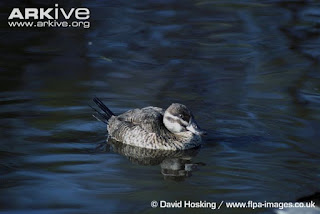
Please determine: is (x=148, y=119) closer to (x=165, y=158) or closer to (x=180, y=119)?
(x=180, y=119)

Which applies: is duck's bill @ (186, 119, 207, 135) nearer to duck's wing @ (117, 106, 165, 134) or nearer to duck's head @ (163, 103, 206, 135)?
duck's head @ (163, 103, 206, 135)

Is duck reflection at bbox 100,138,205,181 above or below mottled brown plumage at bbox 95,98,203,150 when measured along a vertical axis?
below

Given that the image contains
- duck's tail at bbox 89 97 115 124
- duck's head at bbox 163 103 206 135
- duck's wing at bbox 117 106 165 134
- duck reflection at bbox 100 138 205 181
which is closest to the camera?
duck reflection at bbox 100 138 205 181

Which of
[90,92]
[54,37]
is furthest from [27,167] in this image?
[54,37]

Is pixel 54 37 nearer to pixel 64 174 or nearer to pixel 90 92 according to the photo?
pixel 90 92

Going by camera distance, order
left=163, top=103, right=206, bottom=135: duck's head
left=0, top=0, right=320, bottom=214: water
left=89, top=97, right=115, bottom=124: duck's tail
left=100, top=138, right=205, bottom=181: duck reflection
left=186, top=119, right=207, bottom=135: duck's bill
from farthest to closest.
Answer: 1. left=89, top=97, right=115, bottom=124: duck's tail
2. left=163, top=103, right=206, bottom=135: duck's head
3. left=186, top=119, right=207, bottom=135: duck's bill
4. left=100, top=138, right=205, bottom=181: duck reflection
5. left=0, top=0, right=320, bottom=214: water

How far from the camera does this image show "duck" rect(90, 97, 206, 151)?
10094mm

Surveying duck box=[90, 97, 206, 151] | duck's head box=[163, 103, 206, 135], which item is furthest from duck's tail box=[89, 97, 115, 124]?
duck's head box=[163, 103, 206, 135]

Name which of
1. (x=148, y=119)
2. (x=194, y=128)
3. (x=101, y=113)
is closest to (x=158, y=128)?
(x=148, y=119)

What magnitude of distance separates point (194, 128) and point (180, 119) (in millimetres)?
236

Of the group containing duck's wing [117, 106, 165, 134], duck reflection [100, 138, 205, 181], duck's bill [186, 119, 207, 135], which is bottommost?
duck reflection [100, 138, 205, 181]

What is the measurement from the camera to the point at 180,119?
1012cm

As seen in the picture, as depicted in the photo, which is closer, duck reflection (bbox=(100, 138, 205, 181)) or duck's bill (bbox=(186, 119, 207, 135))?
duck reflection (bbox=(100, 138, 205, 181))

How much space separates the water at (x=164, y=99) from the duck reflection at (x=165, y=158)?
0.03 meters
